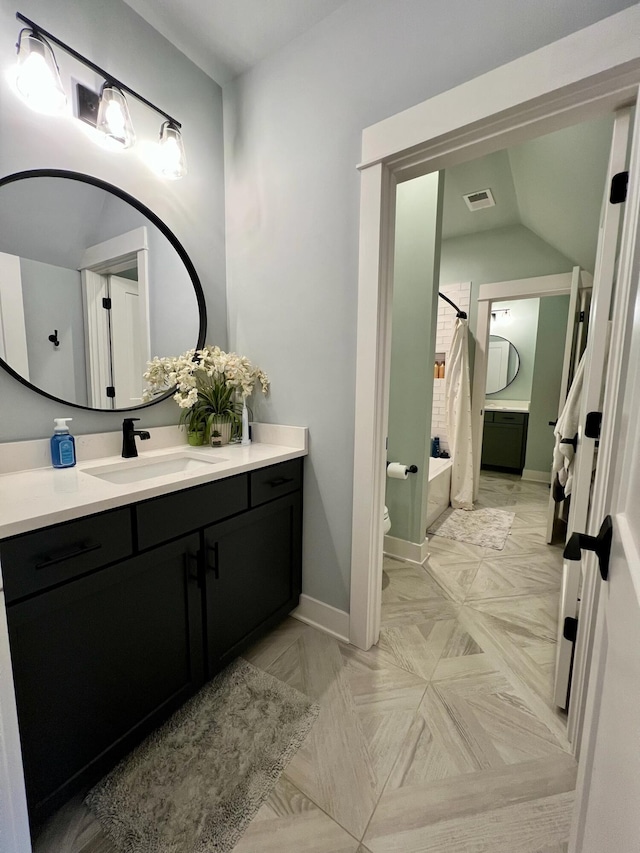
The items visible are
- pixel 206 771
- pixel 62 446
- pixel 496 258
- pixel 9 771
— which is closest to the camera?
pixel 9 771

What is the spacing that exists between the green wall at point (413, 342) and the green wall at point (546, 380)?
2766mm

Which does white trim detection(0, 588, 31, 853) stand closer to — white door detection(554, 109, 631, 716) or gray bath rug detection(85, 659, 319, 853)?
gray bath rug detection(85, 659, 319, 853)

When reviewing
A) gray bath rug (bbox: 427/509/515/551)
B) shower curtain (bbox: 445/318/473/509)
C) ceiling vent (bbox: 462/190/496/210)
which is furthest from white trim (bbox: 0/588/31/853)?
ceiling vent (bbox: 462/190/496/210)

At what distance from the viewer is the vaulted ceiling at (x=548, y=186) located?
5.82ft

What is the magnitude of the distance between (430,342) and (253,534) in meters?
1.62

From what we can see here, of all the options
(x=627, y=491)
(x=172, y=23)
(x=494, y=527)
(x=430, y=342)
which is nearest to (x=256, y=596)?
(x=627, y=491)

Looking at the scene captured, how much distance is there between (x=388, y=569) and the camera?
236 cm

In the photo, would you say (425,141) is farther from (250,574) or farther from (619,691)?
(250,574)

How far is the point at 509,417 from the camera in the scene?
182 inches

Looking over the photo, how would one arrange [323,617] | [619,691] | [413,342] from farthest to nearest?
[413,342], [323,617], [619,691]

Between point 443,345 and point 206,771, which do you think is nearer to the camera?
point 206,771

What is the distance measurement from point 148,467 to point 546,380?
4561 mm

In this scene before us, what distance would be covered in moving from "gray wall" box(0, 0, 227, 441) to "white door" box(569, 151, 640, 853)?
171cm

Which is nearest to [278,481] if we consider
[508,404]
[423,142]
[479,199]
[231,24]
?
[423,142]
